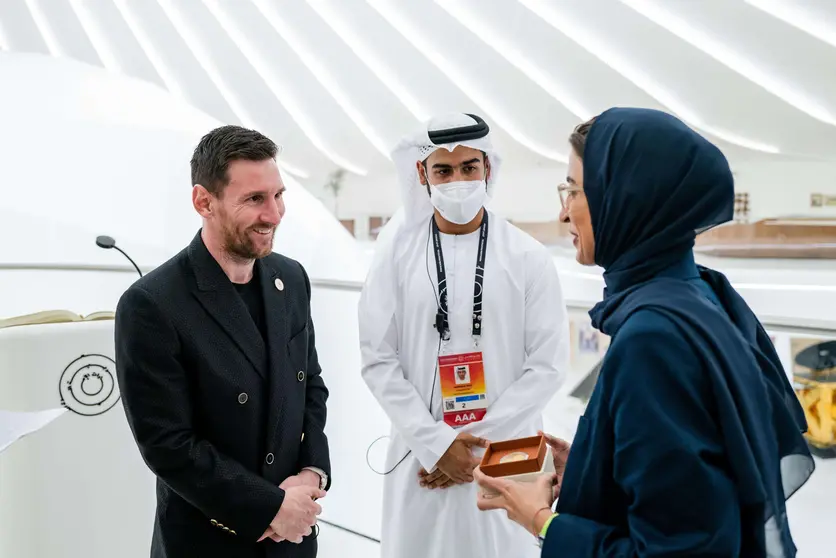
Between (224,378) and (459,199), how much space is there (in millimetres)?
913

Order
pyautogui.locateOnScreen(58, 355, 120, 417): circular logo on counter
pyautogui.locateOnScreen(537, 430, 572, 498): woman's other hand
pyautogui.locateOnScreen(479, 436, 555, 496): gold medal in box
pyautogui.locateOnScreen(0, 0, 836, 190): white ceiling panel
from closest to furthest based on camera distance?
1. pyautogui.locateOnScreen(479, 436, 555, 496): gold medal in box
2. pyautogui.locateOnScreen(537, 430, 572, 498): woman's other hand
3. pyautogui.locateOnScreen(58, 355, 120, 417): circular logo on counter
4. pyautogui.locateOnScreen(0, 0, 836, 190): white ceiling panel

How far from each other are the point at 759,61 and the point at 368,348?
31.6ft

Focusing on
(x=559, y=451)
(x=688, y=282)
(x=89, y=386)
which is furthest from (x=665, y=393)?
(x=89, y=386)

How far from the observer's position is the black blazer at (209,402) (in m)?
1.48

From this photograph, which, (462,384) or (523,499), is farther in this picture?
A: (462,384)

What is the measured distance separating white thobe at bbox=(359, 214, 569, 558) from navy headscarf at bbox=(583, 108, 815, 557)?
0.98 metres

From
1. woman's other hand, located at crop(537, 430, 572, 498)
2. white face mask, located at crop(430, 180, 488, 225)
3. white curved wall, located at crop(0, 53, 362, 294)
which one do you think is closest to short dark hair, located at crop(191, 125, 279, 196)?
white face mask, located at crop(430, 180, 488, 225)

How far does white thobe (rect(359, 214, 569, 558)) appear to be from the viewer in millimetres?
2061

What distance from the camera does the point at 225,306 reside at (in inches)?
62.6

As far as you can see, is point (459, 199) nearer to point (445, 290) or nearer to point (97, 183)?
point (445, 290)

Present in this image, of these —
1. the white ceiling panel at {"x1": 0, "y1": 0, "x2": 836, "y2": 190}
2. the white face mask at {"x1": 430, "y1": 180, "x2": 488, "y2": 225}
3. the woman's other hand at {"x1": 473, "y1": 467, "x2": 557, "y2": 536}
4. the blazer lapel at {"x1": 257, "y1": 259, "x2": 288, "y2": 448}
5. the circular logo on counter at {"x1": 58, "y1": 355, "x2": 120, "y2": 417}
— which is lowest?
the circular logo on counter at {"x1": 58, "y1": 355, "x2": 120, "y2": 417}

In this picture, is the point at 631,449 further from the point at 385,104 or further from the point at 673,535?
the point at 385,104

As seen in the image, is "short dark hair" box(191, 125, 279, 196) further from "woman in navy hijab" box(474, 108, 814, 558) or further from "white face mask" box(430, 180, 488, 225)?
"woman in navy hijab" box(474, 108, 814, 558)

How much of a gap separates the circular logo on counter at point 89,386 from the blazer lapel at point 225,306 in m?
0.83
